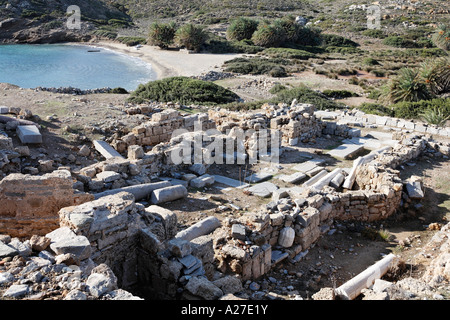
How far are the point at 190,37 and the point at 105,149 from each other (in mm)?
33802

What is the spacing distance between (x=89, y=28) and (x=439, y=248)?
5854cm

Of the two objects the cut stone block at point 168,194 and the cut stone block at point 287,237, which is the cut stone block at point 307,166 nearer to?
the cut stone block at point 168,194

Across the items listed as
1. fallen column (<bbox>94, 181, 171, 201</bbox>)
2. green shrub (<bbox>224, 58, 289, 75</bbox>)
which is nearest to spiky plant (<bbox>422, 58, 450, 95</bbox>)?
green shrub (<bbox>224, 58, 289, 75</bbox>)

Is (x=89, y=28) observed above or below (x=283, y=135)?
above

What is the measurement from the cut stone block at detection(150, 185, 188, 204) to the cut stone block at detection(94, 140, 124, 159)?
12.6 ft

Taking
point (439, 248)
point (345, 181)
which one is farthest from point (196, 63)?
point (439, 248)

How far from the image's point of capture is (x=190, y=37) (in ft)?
146

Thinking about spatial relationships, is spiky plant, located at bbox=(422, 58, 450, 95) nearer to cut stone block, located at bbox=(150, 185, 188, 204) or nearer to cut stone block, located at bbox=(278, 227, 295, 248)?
cut stone block, located at bbox=(150, 185, 188, 204)

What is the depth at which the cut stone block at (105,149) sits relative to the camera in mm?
12920

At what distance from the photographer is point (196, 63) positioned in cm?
3953

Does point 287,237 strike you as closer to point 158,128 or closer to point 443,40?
point 158,128

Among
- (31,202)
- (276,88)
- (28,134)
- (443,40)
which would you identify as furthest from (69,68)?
(443,40)

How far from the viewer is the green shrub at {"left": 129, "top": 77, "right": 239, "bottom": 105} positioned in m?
23.9
